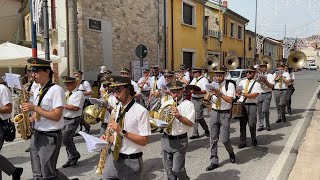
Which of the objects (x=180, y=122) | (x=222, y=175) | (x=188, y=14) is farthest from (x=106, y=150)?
(x=188, y=14)

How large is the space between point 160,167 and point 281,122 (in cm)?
596

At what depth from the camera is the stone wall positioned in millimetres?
14273

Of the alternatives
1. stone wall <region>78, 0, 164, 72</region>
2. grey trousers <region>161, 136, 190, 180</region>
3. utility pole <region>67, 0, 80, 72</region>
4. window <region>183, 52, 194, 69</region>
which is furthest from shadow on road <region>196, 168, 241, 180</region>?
window <region>183, 52, 194, 69</region>

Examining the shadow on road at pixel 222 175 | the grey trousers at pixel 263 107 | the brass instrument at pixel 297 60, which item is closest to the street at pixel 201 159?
the shadow on road at pixel 222 175

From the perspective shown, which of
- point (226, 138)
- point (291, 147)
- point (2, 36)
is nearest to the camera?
point (226, 138)

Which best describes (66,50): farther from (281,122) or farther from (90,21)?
(281,122)

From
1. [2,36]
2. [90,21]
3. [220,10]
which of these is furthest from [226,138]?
[220,10]

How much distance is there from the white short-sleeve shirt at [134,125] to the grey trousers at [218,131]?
9.71 ft

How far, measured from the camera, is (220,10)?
28828 mm

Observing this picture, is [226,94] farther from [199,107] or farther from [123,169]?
[123,169]

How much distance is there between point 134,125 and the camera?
3516mm

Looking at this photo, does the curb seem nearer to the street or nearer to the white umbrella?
the street

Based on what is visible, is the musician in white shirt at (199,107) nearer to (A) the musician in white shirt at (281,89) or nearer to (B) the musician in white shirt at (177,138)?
(A) the musician in white shirt at (281,89)

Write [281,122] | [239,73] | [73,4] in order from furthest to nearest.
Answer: [239,73] < [73,4] < [281,122]
